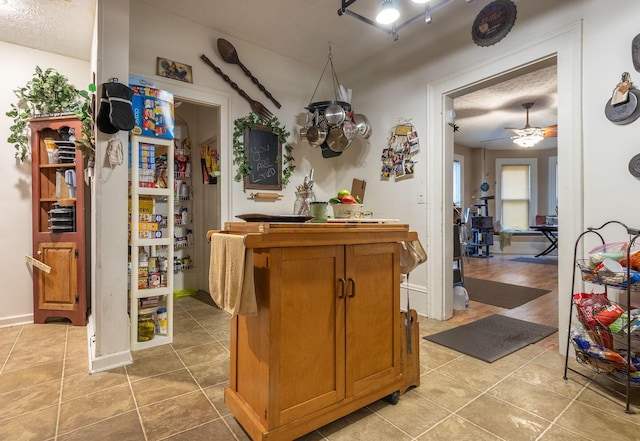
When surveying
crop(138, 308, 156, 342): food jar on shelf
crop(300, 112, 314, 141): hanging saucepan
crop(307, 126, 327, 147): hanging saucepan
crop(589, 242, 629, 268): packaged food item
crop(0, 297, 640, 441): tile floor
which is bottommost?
crop(0, 297, 640, 441): tile floor

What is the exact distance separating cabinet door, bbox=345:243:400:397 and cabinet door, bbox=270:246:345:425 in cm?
6

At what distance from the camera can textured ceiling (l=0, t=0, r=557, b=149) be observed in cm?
272

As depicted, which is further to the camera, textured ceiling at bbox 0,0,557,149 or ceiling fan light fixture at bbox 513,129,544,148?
ceiling fan light fixture at bbox 513,129,544,148

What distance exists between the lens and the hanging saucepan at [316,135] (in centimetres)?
359

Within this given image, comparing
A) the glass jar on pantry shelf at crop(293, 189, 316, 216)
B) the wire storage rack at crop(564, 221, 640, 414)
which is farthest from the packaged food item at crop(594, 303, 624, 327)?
the glass jar on pantry shelf at crop(293, 189, 316, 216)

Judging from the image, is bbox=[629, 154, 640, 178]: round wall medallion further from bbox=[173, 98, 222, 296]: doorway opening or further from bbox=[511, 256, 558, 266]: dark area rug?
bbox=[511, 256, 558, 266]: dark area rug

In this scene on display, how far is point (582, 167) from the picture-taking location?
7.23 ft

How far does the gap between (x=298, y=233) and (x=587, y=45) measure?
2.43m

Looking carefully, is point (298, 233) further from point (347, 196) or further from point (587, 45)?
point (587, 45)

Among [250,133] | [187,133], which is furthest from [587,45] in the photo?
[187,133]

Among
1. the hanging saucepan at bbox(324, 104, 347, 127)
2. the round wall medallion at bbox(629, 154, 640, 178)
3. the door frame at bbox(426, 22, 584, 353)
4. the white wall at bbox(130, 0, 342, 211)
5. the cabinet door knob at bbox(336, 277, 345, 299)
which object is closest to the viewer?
the cabinet door knob at bbox(336, 277, 345, 299)

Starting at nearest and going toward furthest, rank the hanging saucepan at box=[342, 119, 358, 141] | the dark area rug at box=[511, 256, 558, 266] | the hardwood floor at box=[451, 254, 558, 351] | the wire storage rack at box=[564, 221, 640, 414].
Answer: the wire storage rack at box=[564, 221, 640, 414]
the hardwood floor at box=[451, 254, 558, 351]
the hanging saucepan at box=[342, 119, 358, 141]
the dark area rug at box=[511, 256, 558, 266]

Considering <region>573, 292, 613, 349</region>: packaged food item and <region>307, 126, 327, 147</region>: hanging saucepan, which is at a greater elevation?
<region>307, 126, 327, 147</region>: hanging saucepan

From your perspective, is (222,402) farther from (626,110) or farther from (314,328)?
(626,110)
